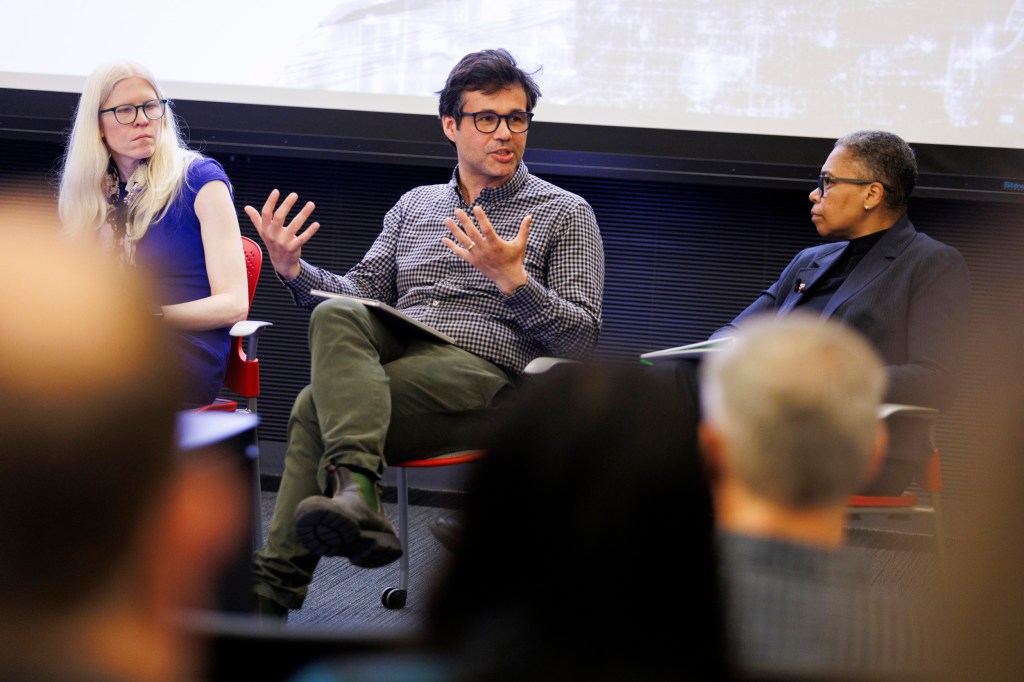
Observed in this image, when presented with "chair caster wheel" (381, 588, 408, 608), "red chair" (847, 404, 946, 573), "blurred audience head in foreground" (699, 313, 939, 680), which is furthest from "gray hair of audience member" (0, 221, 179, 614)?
"chair caster wheel" (381, 588, 408, 608)

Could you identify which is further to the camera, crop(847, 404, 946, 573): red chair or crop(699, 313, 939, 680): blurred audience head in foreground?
crop(847, 404, 946, 573): red chair

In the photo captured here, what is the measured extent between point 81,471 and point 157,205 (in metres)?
1.97

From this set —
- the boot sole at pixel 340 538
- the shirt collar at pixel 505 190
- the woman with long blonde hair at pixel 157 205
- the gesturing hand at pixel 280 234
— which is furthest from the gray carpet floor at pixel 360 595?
the shirt collar at pixel 505 190

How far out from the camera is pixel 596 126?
123 inches

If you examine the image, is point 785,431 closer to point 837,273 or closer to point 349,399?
point 349,399

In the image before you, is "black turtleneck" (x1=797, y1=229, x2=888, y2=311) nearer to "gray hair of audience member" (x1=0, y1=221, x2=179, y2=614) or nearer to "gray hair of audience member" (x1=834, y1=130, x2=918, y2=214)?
"gray hair of audience member" (x1=834, y1=130, x2=918, y2=214)

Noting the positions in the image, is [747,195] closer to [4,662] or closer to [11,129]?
[11,129]

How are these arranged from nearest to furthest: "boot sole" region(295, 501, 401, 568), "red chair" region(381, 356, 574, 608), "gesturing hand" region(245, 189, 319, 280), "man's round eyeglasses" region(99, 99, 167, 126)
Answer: "boot sole" region(295, 501, 401, 568) → "red chair" region(381, 356, 574, 608) → "gesturing hand" region(245, 189, 319, 280) → "man's round eyeglasses" region(99, 99, 167, 126)

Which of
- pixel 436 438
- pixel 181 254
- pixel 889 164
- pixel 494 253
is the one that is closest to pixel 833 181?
pixel 889 164

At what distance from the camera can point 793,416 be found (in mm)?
680

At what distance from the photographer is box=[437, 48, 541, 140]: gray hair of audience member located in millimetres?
2350

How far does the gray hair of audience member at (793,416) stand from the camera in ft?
2.21

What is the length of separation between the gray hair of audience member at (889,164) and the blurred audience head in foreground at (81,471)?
2117 millimetres

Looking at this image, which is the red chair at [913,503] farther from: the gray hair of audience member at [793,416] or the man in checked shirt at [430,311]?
the gray hair of audience member at [793,416]
